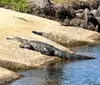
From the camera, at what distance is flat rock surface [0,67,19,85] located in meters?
23.0

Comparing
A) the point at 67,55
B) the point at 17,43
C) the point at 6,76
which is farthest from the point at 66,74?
the point at 17,43

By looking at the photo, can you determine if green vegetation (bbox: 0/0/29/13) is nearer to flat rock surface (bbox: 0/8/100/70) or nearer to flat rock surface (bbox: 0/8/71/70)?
flat rock surface (bbox: 0/8/100/70)

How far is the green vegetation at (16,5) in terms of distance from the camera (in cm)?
5048

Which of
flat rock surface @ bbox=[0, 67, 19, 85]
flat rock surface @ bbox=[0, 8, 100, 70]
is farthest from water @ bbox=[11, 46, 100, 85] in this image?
flat rock surface @ bbox=[0, 8, 100, 70]

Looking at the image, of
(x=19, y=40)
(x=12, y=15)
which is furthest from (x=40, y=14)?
(x=19, y=40)

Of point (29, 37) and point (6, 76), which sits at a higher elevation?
point (29, 37)

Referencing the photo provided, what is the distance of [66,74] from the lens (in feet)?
84.8

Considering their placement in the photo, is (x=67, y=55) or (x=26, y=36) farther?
(x=26, y=36)

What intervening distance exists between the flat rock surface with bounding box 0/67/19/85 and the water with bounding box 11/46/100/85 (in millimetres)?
457

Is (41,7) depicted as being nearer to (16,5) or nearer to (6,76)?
(16,5)

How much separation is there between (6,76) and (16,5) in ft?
92.4

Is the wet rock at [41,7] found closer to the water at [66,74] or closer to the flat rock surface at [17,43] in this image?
the flat rock surface at [17,43]

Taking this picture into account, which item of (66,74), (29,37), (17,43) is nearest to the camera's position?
(66,74)

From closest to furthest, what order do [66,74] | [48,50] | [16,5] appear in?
[66,74]
[48,50]
[16,5]
